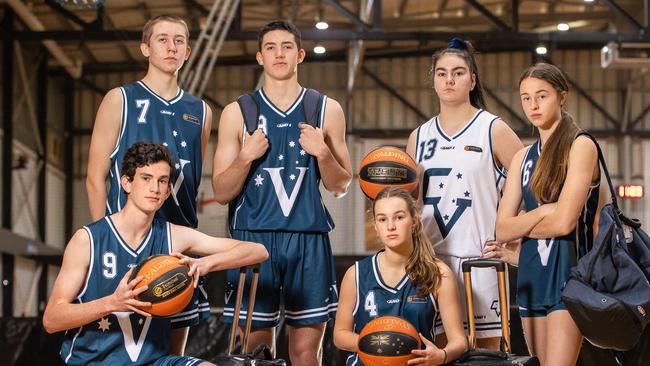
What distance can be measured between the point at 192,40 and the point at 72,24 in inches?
95.4

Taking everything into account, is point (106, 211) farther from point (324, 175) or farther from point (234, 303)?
point (324, 175)

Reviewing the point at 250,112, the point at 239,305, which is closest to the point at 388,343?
the point at 239,305

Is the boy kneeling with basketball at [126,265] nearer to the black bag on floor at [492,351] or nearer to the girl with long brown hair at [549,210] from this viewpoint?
the black bag on floor at [492,351]

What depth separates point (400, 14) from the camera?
1593cm

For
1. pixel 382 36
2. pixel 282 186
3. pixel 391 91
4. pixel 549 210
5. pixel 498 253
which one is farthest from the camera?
pixel 391 91

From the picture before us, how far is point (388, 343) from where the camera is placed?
141 inches

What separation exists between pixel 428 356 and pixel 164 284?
1047 millimetres

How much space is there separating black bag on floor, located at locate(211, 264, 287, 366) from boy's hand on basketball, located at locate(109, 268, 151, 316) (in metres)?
0.45

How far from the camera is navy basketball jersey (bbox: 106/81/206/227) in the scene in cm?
441

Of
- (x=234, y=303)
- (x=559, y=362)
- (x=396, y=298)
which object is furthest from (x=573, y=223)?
(x=234, y=303)

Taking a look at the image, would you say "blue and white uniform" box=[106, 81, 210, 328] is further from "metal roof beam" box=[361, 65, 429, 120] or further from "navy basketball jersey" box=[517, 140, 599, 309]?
"metal roof beam" box=[361, 65, 429, 120]

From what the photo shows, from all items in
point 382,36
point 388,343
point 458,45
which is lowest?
point 388,343

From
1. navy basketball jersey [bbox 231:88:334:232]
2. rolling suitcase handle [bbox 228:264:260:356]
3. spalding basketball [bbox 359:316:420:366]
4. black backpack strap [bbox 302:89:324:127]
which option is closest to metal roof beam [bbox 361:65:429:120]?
black backpack strap [bbox 302:89:324:127]

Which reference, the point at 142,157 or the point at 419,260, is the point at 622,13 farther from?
the point at 142,157
